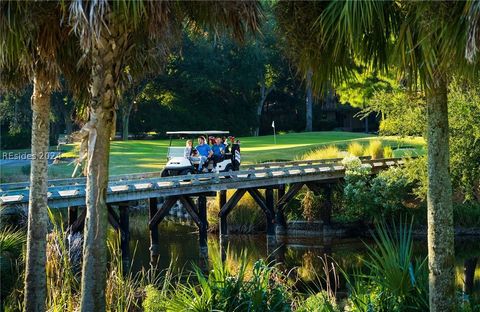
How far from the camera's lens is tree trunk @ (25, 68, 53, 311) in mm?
10156

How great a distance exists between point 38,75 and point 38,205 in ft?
6.31

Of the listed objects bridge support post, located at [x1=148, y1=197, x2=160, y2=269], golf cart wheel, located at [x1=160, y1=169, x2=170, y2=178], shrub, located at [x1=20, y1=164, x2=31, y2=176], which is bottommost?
bridge support post, located at [x1=148, y1=197, x2=160, y2=269]

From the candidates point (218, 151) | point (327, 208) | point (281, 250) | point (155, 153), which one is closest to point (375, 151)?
point (327, 208)

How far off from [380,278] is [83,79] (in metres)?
4.97

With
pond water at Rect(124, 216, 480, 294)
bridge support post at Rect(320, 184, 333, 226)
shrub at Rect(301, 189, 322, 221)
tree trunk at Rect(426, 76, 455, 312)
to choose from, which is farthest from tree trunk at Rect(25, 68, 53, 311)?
shrub at Rect(301, 189, 322, 221)

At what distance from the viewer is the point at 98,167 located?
28.0 feet

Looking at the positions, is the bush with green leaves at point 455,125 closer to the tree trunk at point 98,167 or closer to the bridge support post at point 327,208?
the bridge support post at point 327,208

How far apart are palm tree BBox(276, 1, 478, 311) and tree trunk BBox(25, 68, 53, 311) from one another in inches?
153

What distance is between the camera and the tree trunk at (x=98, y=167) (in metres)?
8.48

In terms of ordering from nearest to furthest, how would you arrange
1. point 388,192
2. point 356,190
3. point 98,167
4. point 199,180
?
1. point 98,167
2. point 199,180
3. point 388,192
4. point 356,190

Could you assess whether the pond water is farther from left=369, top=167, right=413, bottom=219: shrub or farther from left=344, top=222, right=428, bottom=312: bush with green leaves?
left=344, top=222, right=428, bottom=312: bush with green leaves

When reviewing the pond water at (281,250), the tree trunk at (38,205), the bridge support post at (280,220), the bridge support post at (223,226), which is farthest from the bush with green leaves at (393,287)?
the bridge support post at (280,220)

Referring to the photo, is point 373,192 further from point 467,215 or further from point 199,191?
point 199,191

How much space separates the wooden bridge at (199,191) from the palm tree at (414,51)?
11.9 m
